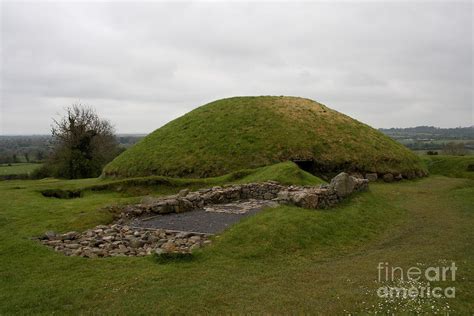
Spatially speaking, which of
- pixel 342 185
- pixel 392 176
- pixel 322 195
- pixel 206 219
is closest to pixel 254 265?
pixel 206 219

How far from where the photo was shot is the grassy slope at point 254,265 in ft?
26.9

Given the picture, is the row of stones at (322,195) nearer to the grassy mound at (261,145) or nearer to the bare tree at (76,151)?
the grassy mound at (261,145)

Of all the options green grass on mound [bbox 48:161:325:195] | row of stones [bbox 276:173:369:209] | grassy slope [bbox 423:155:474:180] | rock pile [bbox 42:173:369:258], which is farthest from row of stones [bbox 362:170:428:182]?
row of stones [bbox 276:173:369:209]

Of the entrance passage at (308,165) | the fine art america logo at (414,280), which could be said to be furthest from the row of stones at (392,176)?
the fine art america logo at (414,280)

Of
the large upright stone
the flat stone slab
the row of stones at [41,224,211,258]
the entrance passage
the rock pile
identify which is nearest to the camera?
the row of stones at [41,224,211,258]

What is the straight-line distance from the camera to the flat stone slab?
1499cm

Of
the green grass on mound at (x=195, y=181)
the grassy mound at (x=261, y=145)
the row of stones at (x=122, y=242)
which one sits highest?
the grassy mound at (x=261, y=145)

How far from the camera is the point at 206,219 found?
16375mm

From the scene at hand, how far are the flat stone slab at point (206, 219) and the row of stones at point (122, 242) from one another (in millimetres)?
1026

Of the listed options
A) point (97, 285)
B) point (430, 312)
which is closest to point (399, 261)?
point (430, 312)

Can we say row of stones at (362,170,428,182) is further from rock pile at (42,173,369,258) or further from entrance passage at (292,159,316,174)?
rock pile at (42,173,369,258)

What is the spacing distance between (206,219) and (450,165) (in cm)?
3390

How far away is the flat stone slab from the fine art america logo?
6.59m

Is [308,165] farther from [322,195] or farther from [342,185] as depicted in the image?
[322,195]
